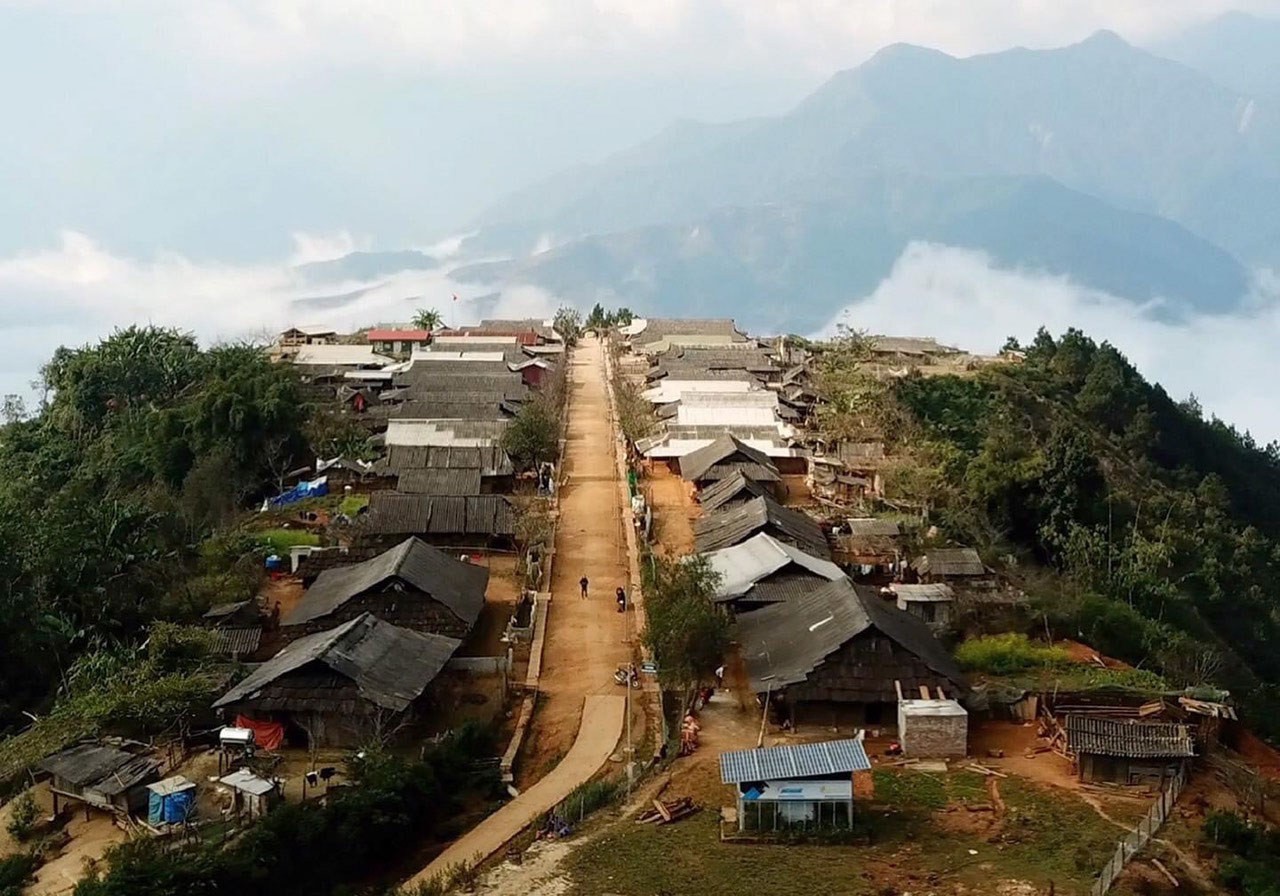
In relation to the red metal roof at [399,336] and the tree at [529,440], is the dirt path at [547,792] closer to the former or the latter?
the tree at [529,440]

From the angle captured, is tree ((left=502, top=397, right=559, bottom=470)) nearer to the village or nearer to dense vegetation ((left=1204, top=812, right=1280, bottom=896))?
the village

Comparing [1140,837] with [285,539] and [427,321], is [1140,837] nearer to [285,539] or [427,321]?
[285,539]

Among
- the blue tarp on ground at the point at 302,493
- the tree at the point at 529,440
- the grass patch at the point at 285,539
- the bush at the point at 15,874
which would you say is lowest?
the bush at the point at 15,874

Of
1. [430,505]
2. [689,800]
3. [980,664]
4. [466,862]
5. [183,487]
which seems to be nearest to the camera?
[466,862]

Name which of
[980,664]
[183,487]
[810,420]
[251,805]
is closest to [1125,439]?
[810,420]

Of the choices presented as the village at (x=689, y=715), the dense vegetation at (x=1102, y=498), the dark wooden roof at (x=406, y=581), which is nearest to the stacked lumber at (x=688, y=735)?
the village at (x=689, y=715)

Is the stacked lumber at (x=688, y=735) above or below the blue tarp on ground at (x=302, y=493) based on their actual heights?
below

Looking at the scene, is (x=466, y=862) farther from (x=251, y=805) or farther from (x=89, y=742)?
(x=89, y=742)
